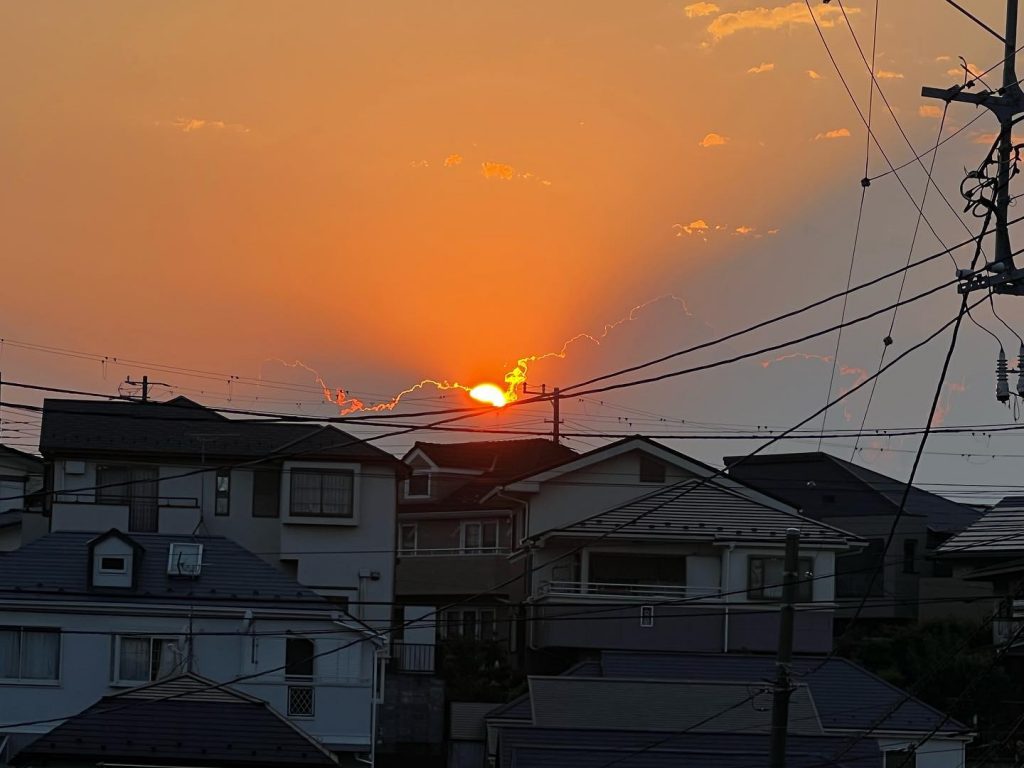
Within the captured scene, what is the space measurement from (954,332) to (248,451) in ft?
110

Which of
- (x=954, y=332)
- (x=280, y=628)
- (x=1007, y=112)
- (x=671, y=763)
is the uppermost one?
(x=1007, y=112)

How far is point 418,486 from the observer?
58.4 meters

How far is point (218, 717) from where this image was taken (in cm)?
2973

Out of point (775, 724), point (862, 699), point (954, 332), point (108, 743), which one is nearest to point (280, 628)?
point (108, 743)

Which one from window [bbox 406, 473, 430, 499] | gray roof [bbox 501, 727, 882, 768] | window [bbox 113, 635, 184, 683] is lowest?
gray roof [bbox 501, 727, 882, 768]

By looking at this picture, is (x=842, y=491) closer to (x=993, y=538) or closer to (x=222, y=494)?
(x=222, y=494)

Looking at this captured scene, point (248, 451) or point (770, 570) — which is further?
point (248, 451)

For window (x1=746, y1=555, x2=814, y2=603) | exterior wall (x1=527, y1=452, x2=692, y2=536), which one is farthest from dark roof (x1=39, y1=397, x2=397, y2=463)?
window (x1=746, y1=555, x2=814, y2=603)

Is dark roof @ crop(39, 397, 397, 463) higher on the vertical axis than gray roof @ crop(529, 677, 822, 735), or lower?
higher

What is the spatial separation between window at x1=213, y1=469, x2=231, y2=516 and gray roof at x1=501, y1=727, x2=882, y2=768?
19.5 metres

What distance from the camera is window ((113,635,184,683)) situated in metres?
34.7

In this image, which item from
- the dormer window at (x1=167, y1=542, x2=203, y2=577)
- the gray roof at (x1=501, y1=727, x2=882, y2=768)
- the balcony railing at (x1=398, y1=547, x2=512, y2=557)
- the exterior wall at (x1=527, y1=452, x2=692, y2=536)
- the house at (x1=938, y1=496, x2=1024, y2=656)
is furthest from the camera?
the balcony railing at (x1=398, y1=547, x2=512, y2=557)

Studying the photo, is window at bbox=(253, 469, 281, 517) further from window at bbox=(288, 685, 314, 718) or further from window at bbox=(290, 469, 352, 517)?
window at bbox=(288, 685, 314, 718)

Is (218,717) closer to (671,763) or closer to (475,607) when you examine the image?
(671,763)
